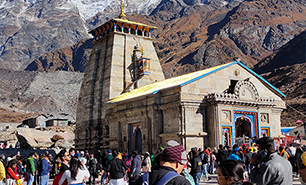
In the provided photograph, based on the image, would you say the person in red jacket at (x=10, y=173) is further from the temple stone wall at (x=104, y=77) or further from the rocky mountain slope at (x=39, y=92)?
the rocky mountain slope at (x=39, y=92)

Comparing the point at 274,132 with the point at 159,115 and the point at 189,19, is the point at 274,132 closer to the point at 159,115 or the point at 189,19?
the point at 159,115

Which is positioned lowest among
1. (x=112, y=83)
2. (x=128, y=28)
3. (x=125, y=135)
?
(x=125, y=135)

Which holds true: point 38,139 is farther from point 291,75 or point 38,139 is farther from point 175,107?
point 291,75

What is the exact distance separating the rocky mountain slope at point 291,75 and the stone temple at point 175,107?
67.6 feet

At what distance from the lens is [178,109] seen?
27297mm

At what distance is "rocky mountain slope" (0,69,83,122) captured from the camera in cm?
11475

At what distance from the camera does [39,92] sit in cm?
12875

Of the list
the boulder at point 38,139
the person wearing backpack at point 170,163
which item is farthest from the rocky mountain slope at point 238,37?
the person wearing backpack at point 170,163

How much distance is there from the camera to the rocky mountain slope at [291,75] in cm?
7145

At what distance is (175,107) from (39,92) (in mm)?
108401

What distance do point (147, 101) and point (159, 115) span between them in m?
1.54

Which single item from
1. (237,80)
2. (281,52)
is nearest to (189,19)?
(281,52)

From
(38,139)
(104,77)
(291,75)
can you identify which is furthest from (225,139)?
(291,75)

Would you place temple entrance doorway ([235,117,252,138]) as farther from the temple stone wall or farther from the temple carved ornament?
the temple stone wall
